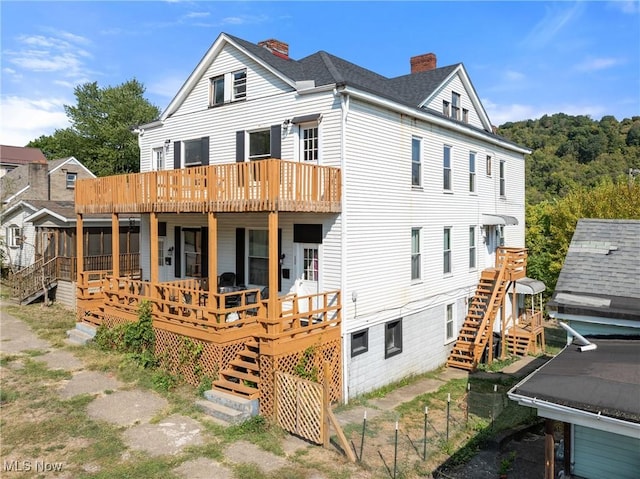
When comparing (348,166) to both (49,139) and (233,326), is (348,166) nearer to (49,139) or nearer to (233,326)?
(233,326)

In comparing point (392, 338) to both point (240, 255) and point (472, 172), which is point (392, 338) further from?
point (472, 172)

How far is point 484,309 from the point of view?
1969cm

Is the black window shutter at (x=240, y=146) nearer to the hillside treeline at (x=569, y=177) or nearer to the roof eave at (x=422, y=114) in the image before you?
the roof eave at (x=422, y=114)

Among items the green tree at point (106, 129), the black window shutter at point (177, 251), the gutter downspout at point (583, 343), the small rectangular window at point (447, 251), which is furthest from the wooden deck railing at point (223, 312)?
the green tree at point (106, 129)

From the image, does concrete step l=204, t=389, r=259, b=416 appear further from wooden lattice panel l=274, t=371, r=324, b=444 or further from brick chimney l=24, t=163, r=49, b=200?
brick chimney l=24, t=163, r=49, b=200

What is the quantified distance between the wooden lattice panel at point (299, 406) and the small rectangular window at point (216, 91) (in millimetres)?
10245

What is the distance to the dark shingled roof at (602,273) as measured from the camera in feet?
32.4

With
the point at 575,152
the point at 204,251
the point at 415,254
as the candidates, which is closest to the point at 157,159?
the point at 204,251

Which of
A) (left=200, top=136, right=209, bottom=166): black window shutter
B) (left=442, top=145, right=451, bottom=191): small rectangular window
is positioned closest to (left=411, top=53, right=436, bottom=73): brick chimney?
(left=442, top=145, right=451, bottom=191): small rectangular window

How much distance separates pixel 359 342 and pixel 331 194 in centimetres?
450

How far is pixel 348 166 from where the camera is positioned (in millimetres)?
13047

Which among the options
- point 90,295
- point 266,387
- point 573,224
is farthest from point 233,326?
point 573,224

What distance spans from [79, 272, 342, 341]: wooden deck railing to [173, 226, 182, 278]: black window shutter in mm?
2621

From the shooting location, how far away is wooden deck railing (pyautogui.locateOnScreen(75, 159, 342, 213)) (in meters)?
11.7
